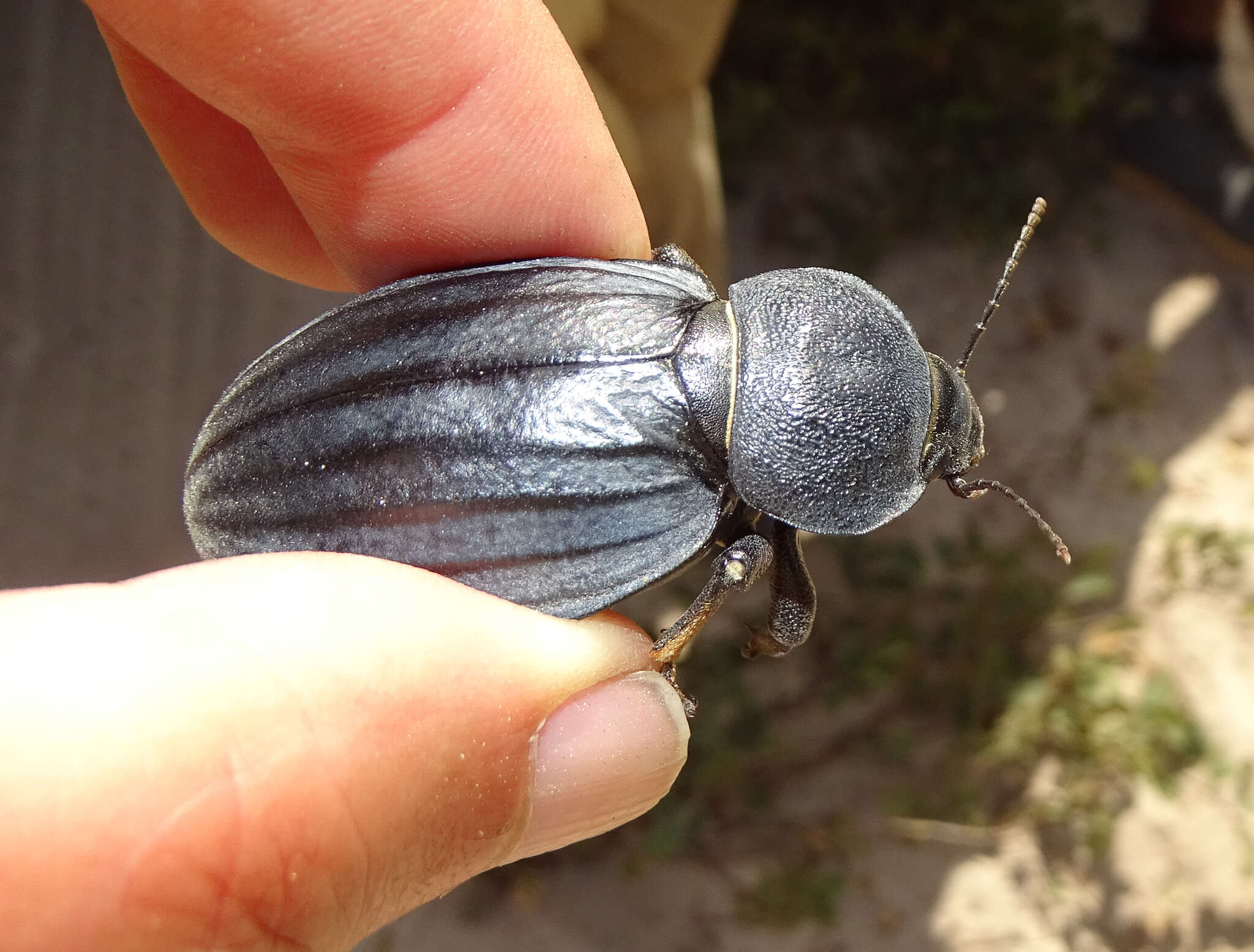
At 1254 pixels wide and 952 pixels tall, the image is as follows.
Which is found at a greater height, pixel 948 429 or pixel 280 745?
pixel 280 745

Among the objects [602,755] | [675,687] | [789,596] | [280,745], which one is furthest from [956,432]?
[280,745]

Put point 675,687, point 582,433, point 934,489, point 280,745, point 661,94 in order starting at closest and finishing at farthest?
point 280,745
point 582,433
point 675,687
point 661,94
point 934,489

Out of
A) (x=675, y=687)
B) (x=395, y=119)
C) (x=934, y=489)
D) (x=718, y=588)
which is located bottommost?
(x=934, y=489)

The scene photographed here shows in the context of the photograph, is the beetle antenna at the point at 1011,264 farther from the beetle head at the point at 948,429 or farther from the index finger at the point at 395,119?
the index finger at the point at 395,119

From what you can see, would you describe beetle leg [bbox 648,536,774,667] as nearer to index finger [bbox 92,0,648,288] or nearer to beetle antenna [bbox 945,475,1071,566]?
beetle antenna [bbox 945,475,1071,566]

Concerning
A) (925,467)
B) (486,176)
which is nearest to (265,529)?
(486,176)

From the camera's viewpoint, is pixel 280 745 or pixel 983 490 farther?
pixel 983 490

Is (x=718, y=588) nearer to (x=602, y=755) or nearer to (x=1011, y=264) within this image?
(x=602, y=755)
